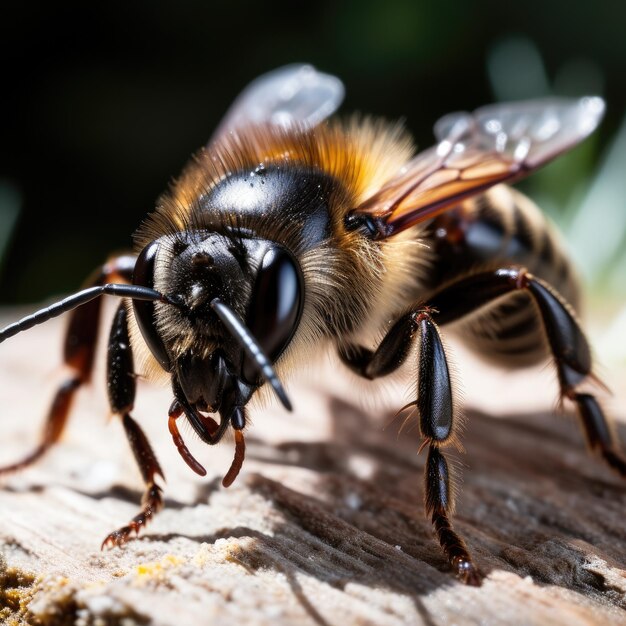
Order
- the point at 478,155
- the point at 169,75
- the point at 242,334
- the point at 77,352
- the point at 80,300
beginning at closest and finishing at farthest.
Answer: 1. the point at 242,334
2. the point at 80,300
3. the point at 478,155
4. the point at 77,352
5. the point at 169,75

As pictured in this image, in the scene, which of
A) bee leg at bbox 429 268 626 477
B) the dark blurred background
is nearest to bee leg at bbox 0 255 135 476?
bee leg at bbox 429 268 626 477

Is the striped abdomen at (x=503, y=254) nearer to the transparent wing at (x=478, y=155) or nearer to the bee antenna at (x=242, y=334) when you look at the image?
the transparent wing at (x=478, y=155)

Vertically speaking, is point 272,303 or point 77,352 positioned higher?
point 272,303

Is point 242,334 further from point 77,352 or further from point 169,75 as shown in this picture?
point 169,75

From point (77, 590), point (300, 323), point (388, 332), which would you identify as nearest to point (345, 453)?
point (388, 332)

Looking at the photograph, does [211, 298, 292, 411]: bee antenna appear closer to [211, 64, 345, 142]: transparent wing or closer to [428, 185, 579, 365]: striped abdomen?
[428, 185, 579, 365]: striped abdomen

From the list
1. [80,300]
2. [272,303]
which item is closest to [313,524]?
[272,303]
